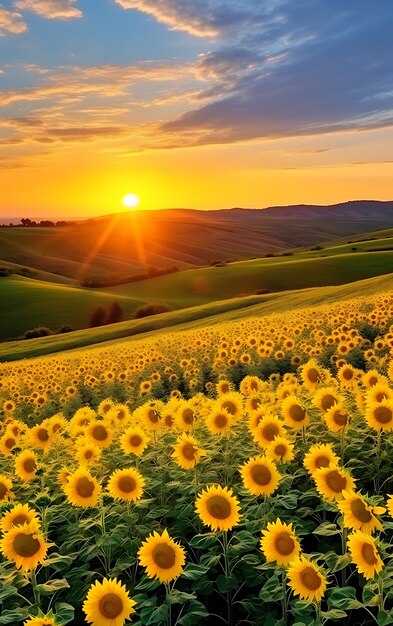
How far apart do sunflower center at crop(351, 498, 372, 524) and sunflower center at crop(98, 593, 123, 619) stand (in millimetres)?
1670

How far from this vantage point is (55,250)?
150 m

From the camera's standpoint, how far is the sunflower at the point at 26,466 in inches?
273

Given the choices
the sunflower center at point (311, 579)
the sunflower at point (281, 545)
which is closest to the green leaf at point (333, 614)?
the sunflower center at point (311, 579)

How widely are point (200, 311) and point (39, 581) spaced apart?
134 feet

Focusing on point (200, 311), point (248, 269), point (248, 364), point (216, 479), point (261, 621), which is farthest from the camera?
point (248, 269)

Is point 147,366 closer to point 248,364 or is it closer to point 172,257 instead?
point 248,364

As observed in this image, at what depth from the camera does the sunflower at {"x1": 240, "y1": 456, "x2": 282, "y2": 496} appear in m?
5.35

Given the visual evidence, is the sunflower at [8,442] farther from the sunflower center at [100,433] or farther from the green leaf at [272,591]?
the green leaf at [272,591]

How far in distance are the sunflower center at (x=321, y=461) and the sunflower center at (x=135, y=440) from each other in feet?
7.11

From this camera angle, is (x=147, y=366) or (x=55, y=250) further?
(x=55, y=250)

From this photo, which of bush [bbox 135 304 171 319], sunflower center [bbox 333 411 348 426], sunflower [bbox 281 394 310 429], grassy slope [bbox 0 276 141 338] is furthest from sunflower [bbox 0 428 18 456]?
grassy slope [bbox 0 276 141 338]

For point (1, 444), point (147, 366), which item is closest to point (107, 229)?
point (147, 366)

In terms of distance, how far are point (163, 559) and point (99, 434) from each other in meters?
3.07

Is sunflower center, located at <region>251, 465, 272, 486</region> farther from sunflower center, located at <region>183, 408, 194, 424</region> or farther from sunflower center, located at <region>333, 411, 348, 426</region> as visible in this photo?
sunflower center, located at <region>183, 408, 194, 424</region>
